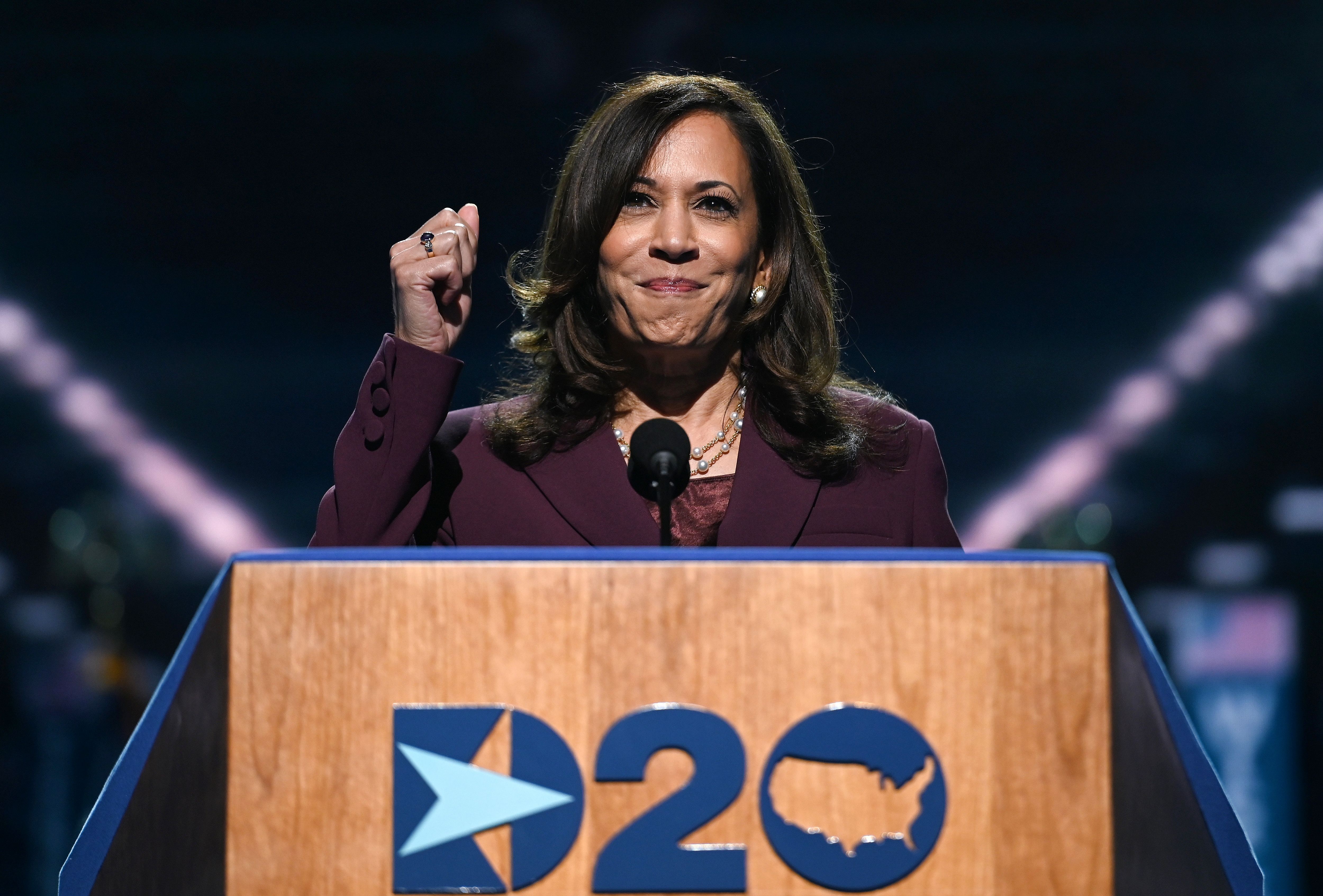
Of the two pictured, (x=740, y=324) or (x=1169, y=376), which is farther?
(x=1169, y=376)

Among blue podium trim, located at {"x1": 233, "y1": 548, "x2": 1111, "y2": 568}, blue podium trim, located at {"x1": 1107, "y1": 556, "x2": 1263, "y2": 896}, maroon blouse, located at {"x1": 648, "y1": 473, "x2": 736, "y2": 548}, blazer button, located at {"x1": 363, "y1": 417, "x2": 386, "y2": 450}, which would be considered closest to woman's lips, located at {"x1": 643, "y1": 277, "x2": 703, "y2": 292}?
maroon blouse, located at {"x1": 648, "y1": 473, "x2": 736, "y2": 548}

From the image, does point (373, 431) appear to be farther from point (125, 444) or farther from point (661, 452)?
point (125, 444)

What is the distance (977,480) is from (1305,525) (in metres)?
1.64

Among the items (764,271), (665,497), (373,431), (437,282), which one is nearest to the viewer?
(665,497)

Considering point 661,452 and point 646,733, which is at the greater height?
point 661,452

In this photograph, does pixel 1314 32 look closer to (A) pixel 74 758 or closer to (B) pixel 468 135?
(B) pixel 468 135

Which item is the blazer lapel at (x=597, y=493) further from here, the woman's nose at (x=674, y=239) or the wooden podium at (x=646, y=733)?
the wooden podium at (x=646, y=733)

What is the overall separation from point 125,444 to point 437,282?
503cm

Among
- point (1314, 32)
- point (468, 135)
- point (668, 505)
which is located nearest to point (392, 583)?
point (668, 505)

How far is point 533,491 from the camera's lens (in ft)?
4.42

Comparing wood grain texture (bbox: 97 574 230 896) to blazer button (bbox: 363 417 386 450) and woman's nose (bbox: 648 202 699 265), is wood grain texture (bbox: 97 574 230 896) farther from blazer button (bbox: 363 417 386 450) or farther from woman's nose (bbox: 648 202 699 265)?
woman's nose (bbox: 648 202 699 265)

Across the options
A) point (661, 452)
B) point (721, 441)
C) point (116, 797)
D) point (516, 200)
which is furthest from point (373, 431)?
point (516, 200)

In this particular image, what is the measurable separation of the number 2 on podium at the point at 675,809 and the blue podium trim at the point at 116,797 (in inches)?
9.4

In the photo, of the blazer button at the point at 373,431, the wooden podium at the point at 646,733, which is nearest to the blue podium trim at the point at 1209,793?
the wooden podium at the point at 646,733
